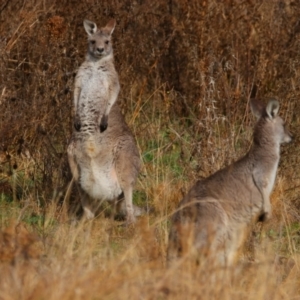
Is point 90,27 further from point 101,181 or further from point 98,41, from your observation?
point 101,181

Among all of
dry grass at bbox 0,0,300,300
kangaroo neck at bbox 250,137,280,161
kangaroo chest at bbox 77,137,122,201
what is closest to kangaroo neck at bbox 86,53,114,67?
dry grass at bbox 0,0,300,300

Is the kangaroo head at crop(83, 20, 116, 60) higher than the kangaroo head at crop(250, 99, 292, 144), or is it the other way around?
the kangaroo head at crop(83, 20, 116, 60)

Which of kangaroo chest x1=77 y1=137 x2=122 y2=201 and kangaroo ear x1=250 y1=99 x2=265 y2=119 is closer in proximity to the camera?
kangaroo ear x1=250 y1=99 x2=265 y2=119

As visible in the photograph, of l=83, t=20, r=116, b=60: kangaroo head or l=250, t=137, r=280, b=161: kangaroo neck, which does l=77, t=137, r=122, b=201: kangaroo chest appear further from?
l=250, t=137, r=280, b=161: kangaroo neck

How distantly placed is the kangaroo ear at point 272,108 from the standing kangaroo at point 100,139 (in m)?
1.69

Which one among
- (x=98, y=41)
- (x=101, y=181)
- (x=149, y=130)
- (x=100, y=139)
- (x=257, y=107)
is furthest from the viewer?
(x=149, y=130)

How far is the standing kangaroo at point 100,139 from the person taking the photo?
833 cm

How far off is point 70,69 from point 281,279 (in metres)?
3.99

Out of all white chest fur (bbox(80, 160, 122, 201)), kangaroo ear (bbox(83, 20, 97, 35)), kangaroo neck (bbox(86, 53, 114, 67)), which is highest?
kangaroo ear (bbox(83, 20, 97, 35))

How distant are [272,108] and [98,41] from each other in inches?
97.6

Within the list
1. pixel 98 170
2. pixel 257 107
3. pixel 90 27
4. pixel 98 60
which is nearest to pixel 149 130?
pixel 98 60

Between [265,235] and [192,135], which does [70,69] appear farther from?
[265,235]

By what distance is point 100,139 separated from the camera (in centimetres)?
854

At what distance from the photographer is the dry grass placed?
5116mm
